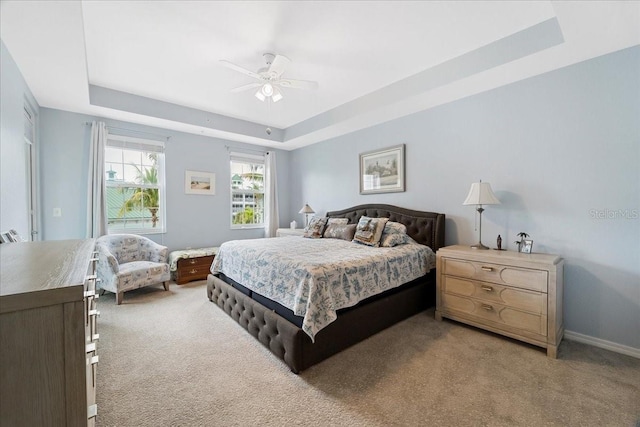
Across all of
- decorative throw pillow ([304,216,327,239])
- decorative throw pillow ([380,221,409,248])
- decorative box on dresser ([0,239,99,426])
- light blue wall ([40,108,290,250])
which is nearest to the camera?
decorative box on dresser ([0,239,99,426])

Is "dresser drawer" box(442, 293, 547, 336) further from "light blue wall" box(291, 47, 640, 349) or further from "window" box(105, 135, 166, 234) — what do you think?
"window" box(105, 135, 166, 234)

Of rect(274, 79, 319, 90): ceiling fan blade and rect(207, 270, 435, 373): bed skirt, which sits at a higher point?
rect(274, 79, 319, 90): ceiling fan blade

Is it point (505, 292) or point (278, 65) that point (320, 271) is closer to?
point (505, 292)

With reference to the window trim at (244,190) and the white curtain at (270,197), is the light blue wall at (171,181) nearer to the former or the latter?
the window trim at (244,190)

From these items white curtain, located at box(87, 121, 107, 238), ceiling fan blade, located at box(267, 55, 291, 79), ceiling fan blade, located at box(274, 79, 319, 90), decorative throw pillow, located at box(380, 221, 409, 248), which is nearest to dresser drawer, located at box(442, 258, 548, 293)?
decorative throw pillow, located at box(380, 221, 409, 248)

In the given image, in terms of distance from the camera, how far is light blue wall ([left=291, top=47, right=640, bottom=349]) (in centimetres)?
234

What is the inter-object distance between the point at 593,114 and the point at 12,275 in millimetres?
4022

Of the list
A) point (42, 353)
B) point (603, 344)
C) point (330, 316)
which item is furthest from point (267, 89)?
point (603, 344)

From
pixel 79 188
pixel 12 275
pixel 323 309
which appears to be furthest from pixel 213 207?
pixel 12 275

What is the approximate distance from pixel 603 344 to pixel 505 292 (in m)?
0.93

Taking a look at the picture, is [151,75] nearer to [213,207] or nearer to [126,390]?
[213,207]

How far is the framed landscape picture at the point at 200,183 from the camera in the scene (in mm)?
4891

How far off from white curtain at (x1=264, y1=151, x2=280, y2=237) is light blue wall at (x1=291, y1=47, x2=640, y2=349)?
3.35 meters

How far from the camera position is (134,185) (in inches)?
176
